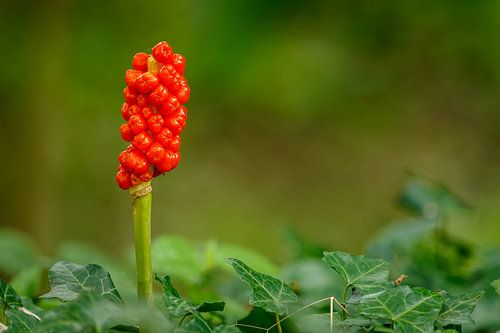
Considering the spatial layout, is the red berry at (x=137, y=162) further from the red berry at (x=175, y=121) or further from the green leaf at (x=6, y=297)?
the green leaf at (x=6, y=297)

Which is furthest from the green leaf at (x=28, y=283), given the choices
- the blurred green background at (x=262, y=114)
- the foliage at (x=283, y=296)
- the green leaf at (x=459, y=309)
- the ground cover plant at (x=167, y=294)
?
the blurred green background at (x=262, y=114)

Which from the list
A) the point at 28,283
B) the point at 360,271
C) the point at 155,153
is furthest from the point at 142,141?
the point at 28,283

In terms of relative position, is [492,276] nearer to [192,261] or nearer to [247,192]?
[192,261]

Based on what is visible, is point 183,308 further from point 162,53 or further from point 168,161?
point 162,53

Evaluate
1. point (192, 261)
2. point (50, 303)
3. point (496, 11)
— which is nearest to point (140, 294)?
point (50, 303)

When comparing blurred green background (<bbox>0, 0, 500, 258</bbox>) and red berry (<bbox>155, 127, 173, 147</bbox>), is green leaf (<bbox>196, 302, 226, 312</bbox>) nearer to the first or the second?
red berry (<bbox>155, 127, 173, 147</bbox>)

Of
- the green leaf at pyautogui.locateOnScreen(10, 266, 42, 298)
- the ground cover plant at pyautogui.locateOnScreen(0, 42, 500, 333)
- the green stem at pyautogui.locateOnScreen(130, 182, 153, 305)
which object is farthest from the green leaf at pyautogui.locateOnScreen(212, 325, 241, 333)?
the green leaf at pyautogui.locateOnScreen(10, 266, 42, 298)
